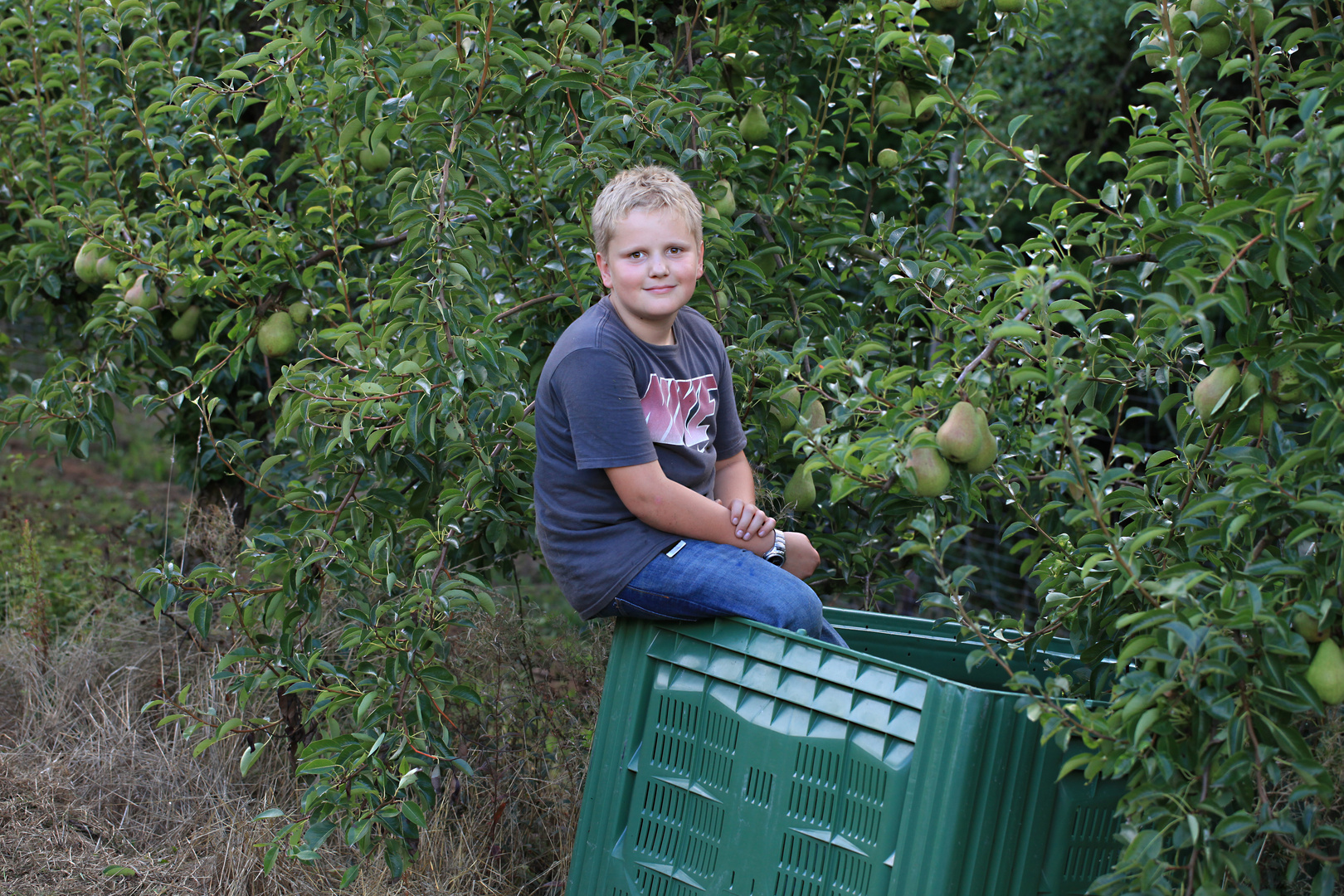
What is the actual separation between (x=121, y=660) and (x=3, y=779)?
0.63 m

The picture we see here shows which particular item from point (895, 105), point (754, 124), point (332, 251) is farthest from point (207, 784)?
point (895, 105)

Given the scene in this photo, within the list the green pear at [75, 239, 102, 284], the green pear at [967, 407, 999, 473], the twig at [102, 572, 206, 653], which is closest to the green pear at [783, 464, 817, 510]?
the green pear at [967, 407, 999, 473]

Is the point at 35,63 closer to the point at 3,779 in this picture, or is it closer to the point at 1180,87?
the point at 3,779

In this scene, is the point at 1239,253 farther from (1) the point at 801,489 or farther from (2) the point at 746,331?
(2) the point at 746,331

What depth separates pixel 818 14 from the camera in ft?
9.32

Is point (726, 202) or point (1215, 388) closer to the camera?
point (1215, 388)

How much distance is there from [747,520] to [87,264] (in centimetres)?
196

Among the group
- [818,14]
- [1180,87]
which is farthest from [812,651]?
[818,14]

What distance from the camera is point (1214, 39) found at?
65.9 inches

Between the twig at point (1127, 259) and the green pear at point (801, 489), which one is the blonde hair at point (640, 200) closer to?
the green pear at point (801, 489)

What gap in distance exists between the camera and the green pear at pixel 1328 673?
1.32m

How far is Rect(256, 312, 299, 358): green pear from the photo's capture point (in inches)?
108

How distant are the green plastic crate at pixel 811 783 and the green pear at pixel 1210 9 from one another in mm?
986

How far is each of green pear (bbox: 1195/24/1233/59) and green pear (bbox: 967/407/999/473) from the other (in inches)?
26.1
